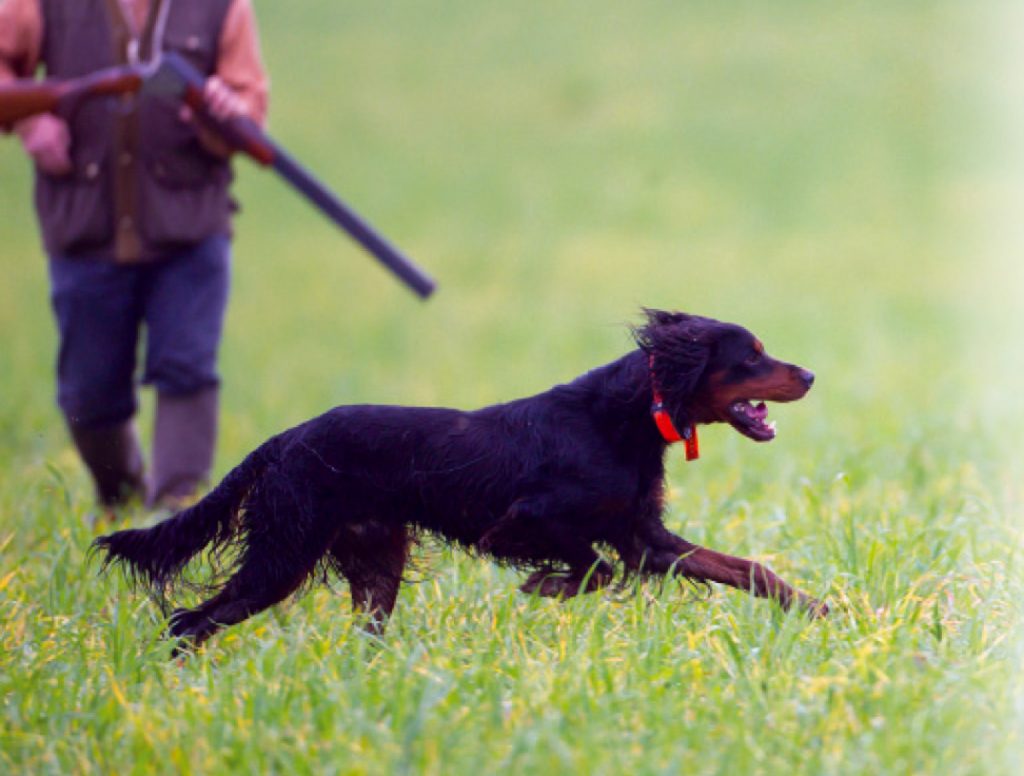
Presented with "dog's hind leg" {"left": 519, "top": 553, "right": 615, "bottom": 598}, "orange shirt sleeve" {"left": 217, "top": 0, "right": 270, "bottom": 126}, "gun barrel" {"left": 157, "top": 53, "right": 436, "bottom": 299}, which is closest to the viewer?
"dog's hind leg" {"left": 519, "top": 553, "right": 615, "bottom": 598}

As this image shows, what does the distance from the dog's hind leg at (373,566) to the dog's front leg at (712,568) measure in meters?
0.66

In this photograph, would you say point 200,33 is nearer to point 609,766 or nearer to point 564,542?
point 564,542

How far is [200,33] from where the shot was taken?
5.58 metres

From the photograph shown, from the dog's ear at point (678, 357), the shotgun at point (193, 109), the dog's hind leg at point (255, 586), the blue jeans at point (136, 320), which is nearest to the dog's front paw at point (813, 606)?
the dog's ear at point (678, 357)

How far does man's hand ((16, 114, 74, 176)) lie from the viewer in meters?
5.45

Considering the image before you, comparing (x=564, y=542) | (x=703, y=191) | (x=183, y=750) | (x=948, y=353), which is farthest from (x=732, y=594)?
(x=703, y=191)

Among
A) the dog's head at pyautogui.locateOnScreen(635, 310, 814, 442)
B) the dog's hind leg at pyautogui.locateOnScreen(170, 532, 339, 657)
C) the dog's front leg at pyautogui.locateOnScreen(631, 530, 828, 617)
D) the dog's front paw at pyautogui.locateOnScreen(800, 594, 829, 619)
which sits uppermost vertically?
the dog's head at pyautogui.locateOnScreen(635, 310, 814, 442)

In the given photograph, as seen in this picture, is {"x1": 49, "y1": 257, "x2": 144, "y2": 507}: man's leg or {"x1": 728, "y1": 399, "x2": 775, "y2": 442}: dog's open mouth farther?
{"x1": 49, "y1": 257, "x2": 144, "y2": 507}: man's leg

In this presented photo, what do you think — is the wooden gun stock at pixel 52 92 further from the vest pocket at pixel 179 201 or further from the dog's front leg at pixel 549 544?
the dog's front leg at pixel 549 544

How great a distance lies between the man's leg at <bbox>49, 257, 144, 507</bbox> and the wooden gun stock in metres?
0.62

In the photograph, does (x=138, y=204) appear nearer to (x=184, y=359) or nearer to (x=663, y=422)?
(x=184, y=359)

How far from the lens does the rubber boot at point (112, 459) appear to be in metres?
5.91

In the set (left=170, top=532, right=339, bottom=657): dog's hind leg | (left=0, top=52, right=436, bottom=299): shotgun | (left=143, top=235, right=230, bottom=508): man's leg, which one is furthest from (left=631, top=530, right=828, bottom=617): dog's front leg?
(left=143, top=235, right=230, bottom=508): man's leg

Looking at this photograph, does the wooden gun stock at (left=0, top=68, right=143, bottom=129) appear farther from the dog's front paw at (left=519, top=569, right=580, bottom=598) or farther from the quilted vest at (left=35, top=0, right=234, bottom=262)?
the dog's front paw at (left=519, top=569, right=580, bottom=598)
